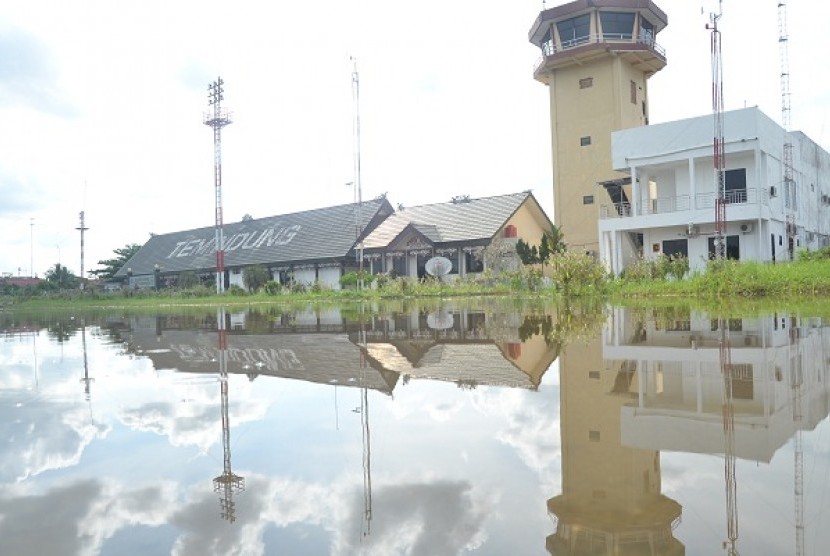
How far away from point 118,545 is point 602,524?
72.7 inches

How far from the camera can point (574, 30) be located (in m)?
34.5

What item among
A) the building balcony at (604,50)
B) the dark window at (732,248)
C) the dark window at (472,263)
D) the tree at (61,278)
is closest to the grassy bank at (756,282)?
the dark window at (732,248)

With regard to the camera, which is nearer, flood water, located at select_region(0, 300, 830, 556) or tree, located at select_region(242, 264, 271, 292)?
flood water, located at select_region(0, 300, 830, 556)

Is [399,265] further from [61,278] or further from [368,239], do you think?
[61,278]

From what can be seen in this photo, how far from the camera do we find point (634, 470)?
120 inches

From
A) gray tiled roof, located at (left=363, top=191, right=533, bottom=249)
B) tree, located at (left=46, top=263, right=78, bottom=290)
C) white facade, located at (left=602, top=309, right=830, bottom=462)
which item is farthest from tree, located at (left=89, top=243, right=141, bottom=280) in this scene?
white facade, located at (left=602, top=309, right=830, bottom=462)

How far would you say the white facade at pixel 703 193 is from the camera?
2539 cm

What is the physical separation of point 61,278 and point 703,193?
202ft

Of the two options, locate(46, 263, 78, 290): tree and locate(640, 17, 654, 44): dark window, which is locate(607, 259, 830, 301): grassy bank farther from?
locate(46, 263, 78, 290): tree

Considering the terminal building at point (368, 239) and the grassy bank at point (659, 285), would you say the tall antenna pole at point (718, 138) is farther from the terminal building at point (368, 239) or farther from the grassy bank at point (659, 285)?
the terminal building at point (368, 239)

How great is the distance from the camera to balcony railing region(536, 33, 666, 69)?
3359 cm

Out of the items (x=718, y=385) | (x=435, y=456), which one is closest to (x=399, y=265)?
(x=718, y=385)

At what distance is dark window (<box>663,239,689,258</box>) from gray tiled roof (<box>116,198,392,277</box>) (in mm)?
21195

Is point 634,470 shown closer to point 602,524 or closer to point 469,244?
point 602,524
